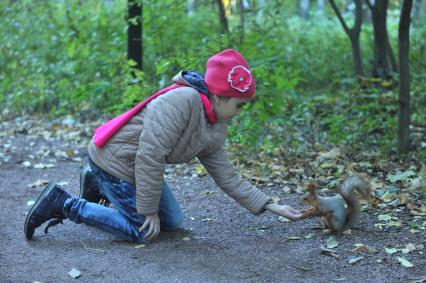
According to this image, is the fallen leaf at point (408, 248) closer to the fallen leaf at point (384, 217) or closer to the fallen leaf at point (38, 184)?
the fallen leaf at point (384, 217)

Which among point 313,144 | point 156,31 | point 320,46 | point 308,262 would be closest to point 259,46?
point 313,144

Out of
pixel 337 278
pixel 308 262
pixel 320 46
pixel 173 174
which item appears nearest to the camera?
pixel 337 278

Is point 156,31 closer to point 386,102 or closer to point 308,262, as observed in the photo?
point 386,102

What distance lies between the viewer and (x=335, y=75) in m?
9.22

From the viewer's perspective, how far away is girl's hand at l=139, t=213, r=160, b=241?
3412mm

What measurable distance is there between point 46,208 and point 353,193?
179 cm

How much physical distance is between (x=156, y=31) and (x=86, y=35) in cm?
127

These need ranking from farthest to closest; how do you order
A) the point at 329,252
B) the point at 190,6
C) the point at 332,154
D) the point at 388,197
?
1. the point at 190,6
2. the point at 332,154
3. the point at 388,197
4. the point at 329,252

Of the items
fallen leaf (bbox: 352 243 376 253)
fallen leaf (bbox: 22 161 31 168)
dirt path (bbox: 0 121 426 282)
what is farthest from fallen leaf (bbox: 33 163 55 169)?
fallen leaf (bbox: 352 243 376 253)

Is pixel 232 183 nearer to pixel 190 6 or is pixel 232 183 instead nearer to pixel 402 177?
pixel 402 177

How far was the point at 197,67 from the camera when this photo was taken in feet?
18.6

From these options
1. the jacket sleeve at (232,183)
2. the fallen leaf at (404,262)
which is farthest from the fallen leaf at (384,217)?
the jacket sleeve at (232,183)

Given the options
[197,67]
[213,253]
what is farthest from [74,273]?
[197,67]

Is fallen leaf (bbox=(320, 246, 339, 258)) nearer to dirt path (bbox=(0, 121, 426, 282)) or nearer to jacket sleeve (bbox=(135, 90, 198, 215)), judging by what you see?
dirt path (bbox=(0, 121, 426, 282))
